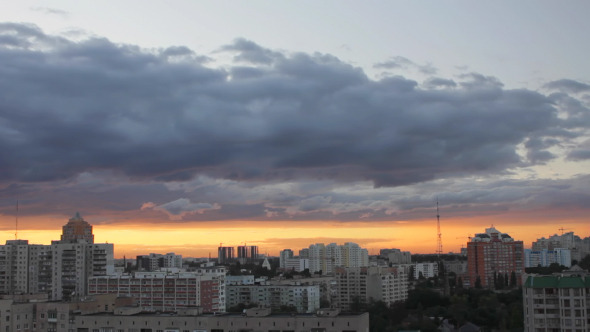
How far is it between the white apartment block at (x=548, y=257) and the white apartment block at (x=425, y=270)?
14798mm

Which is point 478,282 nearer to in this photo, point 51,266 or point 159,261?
point 51,266

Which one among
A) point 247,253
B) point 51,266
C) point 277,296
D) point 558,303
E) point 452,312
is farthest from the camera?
point 247,253

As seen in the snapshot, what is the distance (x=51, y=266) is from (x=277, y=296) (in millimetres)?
19816

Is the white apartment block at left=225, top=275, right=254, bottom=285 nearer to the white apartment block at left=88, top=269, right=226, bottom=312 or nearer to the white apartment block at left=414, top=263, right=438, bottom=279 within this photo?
the white apartment block at left=88, top=269, right=226, bottom=312

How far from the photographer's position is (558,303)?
31109 mm

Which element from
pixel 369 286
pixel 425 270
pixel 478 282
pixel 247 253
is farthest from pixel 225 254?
pixel 369 286

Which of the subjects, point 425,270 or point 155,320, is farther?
point 425,270

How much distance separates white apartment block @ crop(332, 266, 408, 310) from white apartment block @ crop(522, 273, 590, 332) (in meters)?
37.5

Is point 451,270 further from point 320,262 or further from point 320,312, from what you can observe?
point 320,312

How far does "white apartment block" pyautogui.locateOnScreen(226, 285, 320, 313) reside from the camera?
200 ft

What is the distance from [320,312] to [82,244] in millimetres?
36185

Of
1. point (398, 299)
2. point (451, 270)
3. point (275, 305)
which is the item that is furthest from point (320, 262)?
point (275, 305)

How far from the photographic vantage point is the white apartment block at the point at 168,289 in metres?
51.8

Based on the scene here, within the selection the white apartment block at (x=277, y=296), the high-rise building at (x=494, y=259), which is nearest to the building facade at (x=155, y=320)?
the white apartment block at (x=277, y=296)
